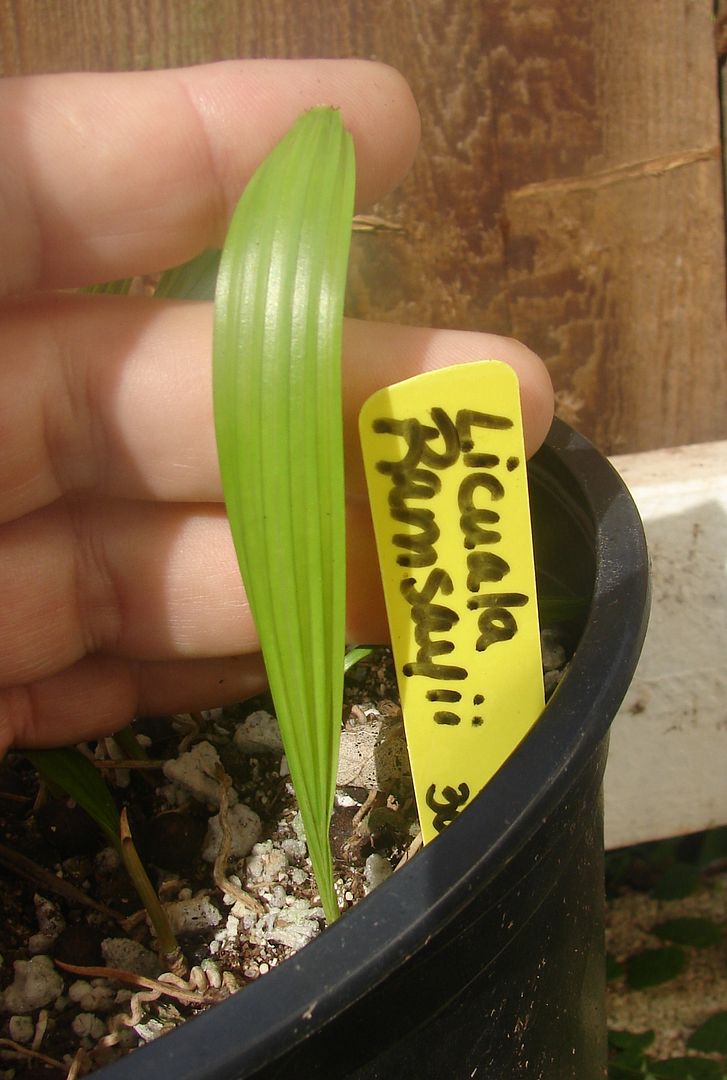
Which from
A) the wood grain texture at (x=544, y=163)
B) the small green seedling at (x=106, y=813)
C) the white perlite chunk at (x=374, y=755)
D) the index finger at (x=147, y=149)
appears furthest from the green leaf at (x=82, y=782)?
the wood grain texture at (x=544, y=163)

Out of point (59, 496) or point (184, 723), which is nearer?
point (59, 496)

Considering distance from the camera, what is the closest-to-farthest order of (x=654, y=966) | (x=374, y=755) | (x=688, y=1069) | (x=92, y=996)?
(x=92, y=996) → (x=374, y=755) → (x=688, y=1069) → (x=654, y=966)

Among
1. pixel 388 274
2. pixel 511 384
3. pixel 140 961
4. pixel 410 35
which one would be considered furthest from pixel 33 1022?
pixel 410 35

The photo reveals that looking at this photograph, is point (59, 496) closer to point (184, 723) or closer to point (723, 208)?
point (184, 723)

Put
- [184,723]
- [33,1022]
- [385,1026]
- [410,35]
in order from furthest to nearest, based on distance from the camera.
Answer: [410,35] → [184,723] → [33,1022] → [385,1026]

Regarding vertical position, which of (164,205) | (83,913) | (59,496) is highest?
(164,205)

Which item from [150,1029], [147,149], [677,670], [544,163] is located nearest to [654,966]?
[677,670]

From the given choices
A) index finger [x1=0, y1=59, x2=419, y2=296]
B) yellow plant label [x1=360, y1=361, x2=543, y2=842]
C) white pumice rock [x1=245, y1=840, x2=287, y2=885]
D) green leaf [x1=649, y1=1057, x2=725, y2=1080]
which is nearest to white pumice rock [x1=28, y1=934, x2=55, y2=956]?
white pumice rock [x1=245, y1=840, x2=287, y2=885]

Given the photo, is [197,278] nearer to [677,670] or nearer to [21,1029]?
[21,1029]
